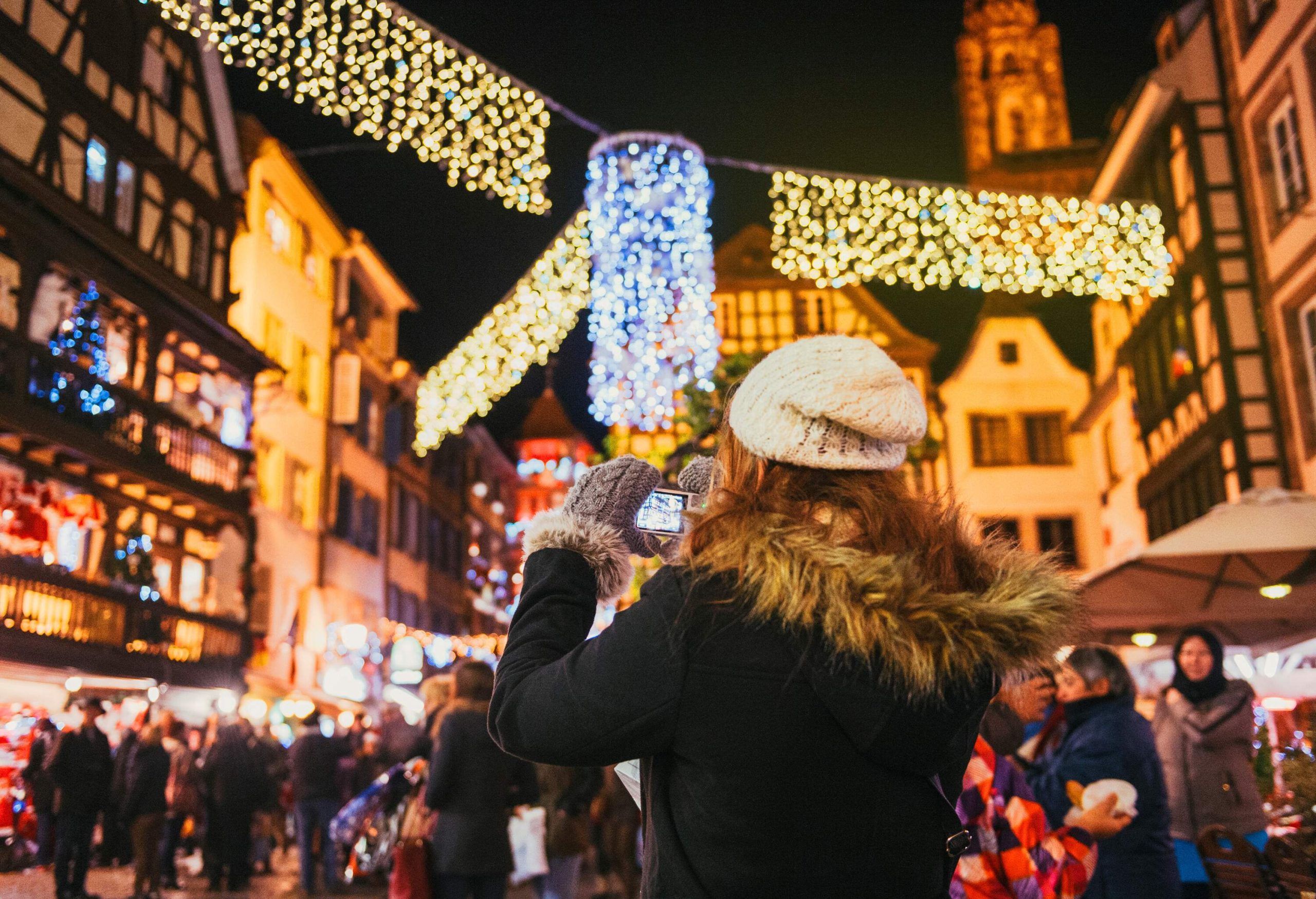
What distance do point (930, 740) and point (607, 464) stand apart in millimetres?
735

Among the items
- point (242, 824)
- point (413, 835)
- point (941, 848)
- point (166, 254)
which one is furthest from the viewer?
point (166, 254)

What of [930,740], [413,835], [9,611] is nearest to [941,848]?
[930,740]

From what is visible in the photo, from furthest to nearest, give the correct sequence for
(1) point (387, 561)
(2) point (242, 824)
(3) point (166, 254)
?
(1) point (387, 561), (3) point (166, 254), (2) point (242, 824)

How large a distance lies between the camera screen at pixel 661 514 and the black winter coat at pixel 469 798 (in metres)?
4.69

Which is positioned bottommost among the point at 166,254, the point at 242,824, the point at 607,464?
the point at 242,824

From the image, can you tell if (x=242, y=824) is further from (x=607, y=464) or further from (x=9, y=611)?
(x=607, y=464)

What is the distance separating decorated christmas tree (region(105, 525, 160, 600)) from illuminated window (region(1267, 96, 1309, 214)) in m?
17.9

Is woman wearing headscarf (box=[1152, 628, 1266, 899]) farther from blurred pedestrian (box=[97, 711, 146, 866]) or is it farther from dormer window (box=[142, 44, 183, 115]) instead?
dormer window (box=[142, 44, 183, 115])

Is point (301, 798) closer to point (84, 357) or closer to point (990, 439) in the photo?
point (84, 357)

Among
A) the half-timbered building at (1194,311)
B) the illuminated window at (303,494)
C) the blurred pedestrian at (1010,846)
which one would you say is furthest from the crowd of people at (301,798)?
the half-timbered building at (1194,311)

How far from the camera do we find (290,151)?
26953mm

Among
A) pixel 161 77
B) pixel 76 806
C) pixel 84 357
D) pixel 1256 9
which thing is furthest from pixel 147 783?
pixel 1256 9

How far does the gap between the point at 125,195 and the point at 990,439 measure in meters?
22.2

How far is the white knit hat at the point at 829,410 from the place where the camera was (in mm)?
2053
